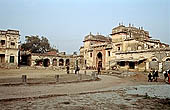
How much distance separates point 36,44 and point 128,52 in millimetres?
38469

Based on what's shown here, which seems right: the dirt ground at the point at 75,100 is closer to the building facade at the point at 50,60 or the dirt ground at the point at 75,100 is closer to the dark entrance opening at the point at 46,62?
the building facade at the point at 50,60

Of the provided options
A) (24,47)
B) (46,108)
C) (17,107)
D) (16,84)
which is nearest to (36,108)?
(46,108)

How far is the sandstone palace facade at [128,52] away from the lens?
28450mm

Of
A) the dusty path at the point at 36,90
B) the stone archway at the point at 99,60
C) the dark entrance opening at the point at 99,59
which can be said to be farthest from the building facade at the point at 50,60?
the dusty path at the point at 36,90

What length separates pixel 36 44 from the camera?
61.6 meters

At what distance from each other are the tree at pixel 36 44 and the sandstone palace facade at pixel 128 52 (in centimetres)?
2226

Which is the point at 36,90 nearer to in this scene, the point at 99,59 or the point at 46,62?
the point at 99,59

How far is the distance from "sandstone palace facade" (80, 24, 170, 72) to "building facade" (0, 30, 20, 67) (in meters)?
18.8

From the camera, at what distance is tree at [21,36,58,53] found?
59.6 metres

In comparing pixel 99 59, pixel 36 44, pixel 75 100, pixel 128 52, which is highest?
pixel 36 44

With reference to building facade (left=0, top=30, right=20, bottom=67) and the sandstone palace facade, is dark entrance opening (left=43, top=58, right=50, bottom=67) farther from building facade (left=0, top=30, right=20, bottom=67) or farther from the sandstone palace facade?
the sandstone palace facade

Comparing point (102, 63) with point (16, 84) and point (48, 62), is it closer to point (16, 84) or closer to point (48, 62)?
point (48, 62)

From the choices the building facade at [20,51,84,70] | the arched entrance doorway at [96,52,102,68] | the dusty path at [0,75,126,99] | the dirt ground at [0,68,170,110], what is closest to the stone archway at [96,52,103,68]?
the arched entrance doorway at [96,52,102,68]

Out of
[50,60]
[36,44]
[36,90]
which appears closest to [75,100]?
[36,90]
